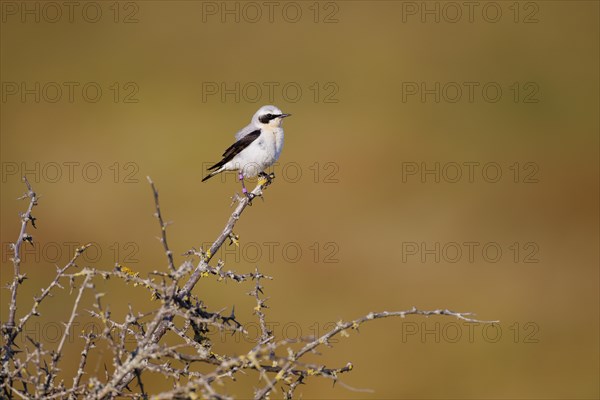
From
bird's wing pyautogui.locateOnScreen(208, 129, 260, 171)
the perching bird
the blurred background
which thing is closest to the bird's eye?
the perching bird

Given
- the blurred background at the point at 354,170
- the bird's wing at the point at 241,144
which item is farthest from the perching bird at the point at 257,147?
the blurred background at the point at 354,170

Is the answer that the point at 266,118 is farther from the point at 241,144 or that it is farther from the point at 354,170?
the point at 354,170

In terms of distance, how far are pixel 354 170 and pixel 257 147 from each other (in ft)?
48.0

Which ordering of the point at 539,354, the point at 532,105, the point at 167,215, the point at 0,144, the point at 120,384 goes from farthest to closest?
the point at 532,105
the point at 0,144
the point at 167,215
the point at 539,354
the point at 120,384

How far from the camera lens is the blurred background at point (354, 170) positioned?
15516 mm

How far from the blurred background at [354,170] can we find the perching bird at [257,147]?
5259mm

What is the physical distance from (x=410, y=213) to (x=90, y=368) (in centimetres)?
967

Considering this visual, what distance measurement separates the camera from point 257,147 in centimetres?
789

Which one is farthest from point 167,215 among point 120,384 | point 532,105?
point 120,384

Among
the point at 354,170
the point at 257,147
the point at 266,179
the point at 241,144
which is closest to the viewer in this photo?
the point at 266,179

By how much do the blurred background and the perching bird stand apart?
207 inches

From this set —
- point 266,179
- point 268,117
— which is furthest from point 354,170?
point 266,179

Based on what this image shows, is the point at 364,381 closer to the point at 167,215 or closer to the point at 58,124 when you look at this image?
the point at 167,215

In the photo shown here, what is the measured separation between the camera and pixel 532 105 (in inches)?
980
